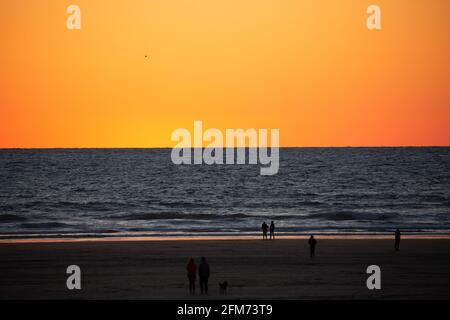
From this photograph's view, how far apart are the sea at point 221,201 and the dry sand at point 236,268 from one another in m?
9.70

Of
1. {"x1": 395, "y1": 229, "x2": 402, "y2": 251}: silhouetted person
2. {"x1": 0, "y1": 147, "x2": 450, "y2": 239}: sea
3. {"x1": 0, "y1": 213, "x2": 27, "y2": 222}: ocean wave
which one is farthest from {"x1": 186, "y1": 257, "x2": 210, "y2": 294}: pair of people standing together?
{"x1": 0, "y1": 213, "x2": 27, "y2": 222}: ocean wave

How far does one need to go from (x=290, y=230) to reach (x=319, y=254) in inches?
697

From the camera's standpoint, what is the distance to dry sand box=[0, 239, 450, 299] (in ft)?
86.8

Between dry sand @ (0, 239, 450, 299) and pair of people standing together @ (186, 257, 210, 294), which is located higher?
pair of people standing together @ (186, 257, 210, 294)

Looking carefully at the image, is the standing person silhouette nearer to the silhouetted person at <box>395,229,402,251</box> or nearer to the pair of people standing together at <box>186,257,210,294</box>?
the silhouetted person at <box>395,229,402,251</box>

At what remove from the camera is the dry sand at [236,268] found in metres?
26.5

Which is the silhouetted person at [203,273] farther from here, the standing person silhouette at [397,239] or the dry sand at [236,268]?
the standing person silhouette at [397,239]

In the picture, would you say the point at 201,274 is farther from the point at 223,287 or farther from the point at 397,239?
the point at 397,239

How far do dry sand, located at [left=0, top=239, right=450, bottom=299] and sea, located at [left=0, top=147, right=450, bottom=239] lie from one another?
970 cm

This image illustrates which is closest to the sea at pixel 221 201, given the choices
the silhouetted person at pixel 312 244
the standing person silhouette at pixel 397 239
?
the standing person silhouette at pixel 397 239

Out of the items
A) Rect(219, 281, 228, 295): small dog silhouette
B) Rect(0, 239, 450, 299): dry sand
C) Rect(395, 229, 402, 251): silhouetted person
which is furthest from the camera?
Rect(395, 229, 402, 251): silhouetted person

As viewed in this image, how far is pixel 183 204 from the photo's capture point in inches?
3415

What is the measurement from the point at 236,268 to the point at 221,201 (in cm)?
5829

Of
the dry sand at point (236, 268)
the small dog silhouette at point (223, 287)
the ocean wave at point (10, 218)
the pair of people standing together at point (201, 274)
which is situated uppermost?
the pair of people standing together at point (201, 274)
